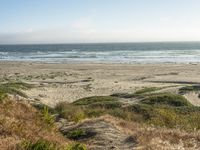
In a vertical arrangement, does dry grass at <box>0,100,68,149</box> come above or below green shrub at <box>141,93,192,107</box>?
above

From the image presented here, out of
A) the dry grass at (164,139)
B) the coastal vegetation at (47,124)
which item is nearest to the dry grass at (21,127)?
the coastal vegetation at (47,124)

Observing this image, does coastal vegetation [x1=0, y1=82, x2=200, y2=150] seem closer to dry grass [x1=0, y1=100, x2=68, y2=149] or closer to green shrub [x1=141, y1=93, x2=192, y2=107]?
dry grass [x1=0, y1=100, x2=68, y2=149]

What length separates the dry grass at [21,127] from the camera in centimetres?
836

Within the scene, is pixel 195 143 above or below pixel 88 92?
above

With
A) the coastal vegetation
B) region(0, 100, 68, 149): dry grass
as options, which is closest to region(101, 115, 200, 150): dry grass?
the coastal vegetation

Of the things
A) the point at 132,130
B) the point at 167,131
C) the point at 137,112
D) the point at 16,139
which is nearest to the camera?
the point at 16,139

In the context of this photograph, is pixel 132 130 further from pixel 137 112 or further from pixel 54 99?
pixel 54 99

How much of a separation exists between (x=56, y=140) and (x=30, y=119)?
1.90 meters

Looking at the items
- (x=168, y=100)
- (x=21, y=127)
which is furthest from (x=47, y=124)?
(x=168, y=100)

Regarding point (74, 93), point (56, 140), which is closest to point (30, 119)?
point (56, 140)

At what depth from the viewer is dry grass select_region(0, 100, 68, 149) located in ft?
27.4

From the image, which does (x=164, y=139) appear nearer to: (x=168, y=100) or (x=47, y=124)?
(x=47, y=124)

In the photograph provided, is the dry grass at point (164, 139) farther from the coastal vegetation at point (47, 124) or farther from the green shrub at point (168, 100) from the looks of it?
the green shrub at point (168, 100)

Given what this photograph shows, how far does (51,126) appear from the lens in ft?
35.6
